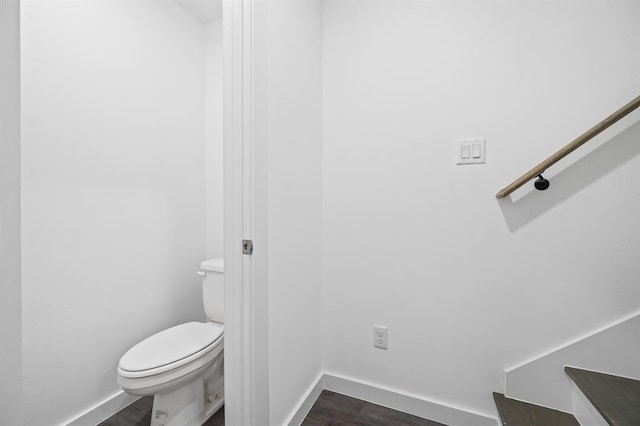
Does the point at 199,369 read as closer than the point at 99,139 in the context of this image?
Yes

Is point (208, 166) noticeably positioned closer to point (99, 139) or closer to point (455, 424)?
point (99, 139)

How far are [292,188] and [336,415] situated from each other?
1.11m

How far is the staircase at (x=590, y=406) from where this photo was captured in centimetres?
89

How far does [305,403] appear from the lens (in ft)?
4.42

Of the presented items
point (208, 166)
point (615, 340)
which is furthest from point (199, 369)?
point (615, 340)

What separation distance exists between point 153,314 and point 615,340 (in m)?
2.19

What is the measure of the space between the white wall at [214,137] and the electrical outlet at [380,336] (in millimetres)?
1169

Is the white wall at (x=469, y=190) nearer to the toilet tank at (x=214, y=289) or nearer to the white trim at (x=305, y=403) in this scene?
the white trim at (x=305, y=403)

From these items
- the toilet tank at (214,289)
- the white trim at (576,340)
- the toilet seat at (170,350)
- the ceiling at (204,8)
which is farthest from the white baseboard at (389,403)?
the ceiling at (204,8)

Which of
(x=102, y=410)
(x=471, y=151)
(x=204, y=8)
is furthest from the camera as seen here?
(x=204, y=8)

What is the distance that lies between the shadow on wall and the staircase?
2.00 feet

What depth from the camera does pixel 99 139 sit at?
1.41 metres

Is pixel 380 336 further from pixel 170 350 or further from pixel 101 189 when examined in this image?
pixel 101 189

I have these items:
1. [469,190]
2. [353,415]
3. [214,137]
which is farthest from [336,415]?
[214,137]
